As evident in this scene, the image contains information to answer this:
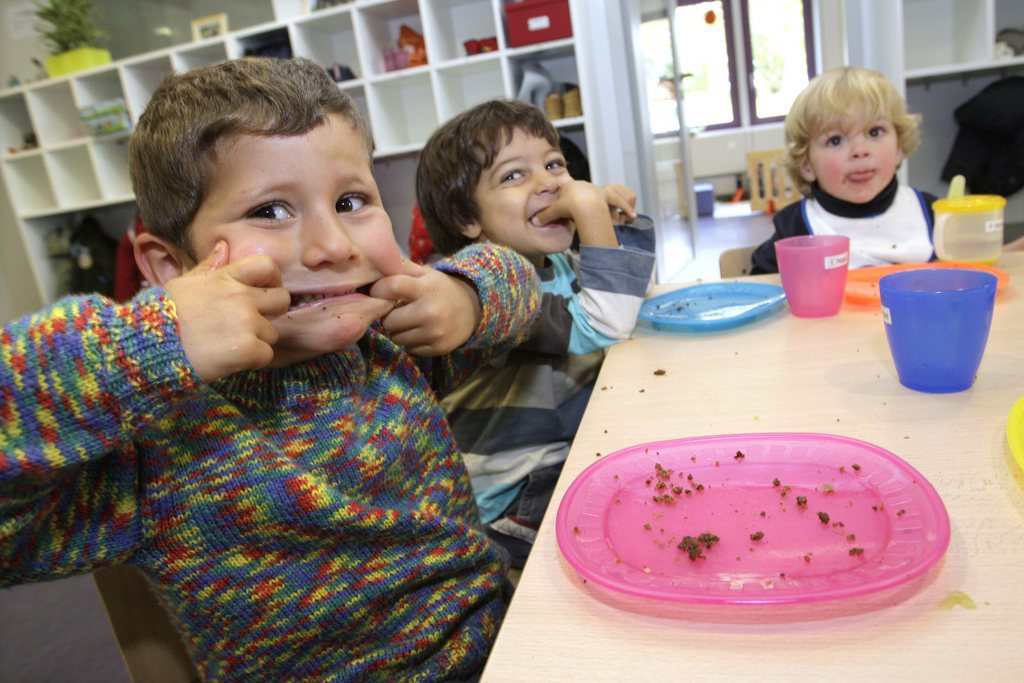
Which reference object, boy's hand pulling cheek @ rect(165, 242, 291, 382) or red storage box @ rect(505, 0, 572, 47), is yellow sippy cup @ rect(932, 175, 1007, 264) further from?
red storage box @ rect(505, 0, 572, 47)

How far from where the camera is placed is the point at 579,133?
3793mm

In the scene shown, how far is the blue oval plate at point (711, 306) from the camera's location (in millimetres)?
1068

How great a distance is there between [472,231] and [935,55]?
3.12 m

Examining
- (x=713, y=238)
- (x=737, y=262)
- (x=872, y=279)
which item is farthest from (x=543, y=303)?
(x=713, y=238)

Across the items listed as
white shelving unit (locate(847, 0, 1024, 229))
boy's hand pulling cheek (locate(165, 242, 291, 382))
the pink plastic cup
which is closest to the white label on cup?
the pink plastic cup

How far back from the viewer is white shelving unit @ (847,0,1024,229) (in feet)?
9.62

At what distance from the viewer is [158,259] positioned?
71 centimetres

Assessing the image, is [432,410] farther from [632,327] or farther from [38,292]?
[38,292]

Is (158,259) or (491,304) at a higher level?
(158,259)

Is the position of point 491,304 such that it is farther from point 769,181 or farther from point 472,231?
point 769,181

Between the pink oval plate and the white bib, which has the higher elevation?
the pink oval plate

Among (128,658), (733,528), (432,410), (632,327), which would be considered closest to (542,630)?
(733,528)

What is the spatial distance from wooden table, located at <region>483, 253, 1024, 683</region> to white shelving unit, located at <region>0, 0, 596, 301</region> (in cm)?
276

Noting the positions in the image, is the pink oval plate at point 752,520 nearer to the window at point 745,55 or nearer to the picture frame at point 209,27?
the picture frame at point 209,27
